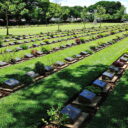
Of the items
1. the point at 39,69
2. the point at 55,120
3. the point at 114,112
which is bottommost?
the point at 114,112

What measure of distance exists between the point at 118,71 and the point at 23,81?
5.74 metres

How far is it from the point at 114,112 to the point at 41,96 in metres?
3.01

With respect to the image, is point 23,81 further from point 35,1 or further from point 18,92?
point 35,1

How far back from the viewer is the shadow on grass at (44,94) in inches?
273

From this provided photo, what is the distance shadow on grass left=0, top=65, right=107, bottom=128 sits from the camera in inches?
273

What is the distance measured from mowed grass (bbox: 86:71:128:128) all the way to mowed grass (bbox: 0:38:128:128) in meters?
1.57

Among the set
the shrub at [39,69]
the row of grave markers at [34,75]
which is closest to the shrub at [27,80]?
the row of grave markers at [34,75]

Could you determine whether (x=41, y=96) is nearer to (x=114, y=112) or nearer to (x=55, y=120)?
(x=55, y=120)

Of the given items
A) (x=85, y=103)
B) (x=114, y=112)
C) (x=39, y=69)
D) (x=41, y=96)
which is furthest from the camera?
(x=39, y=69)

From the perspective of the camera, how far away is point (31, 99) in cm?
837

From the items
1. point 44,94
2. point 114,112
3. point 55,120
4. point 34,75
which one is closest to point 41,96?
point 44,94

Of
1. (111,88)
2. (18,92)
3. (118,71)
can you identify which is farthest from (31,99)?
(118,71)

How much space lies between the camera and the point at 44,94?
349 inches

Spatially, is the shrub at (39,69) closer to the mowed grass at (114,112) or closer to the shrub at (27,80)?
the shrub at (27,80)
